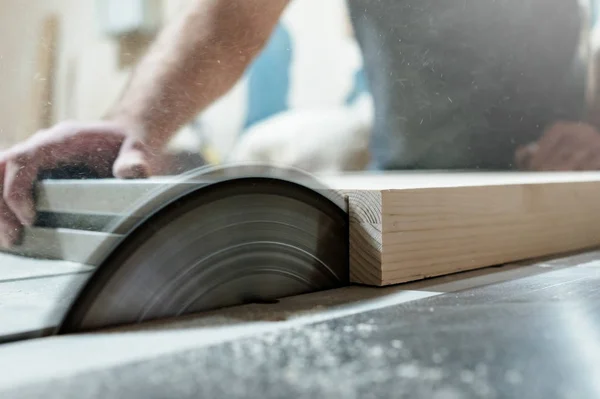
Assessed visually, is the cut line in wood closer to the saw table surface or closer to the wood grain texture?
the saw table surface

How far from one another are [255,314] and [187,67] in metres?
0.62

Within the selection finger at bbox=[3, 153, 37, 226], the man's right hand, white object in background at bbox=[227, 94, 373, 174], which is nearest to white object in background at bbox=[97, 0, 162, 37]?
the man's right hand

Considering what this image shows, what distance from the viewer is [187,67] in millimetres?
1206

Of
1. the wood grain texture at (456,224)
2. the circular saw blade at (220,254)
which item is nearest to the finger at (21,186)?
the circular saw blade at (220,254)

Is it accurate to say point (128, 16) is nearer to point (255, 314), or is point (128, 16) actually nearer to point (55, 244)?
point (55, 244)

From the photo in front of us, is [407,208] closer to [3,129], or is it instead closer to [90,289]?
[90,289]

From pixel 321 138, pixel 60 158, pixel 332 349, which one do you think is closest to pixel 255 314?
pixel 332 349

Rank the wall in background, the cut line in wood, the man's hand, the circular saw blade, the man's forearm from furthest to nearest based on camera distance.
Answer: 1. the man's hand
2. the man's forearm
3. the wall in background
4. the cut line in wood
5. the circular saw blade

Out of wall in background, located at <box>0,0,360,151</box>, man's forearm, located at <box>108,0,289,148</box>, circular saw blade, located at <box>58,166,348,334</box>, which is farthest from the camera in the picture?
man's forearm, located at <box>108,0,289,148</box>

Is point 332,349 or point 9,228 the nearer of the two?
point 332,349

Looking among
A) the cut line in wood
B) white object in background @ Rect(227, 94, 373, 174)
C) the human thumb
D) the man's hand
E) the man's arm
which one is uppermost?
the man's arm

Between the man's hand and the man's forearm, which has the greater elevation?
the man's forearm

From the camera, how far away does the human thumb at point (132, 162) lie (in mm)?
1013

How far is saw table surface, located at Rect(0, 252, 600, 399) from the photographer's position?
1.59ft
